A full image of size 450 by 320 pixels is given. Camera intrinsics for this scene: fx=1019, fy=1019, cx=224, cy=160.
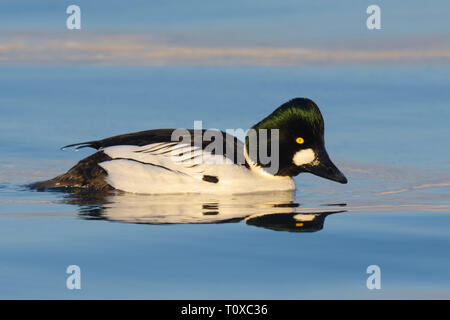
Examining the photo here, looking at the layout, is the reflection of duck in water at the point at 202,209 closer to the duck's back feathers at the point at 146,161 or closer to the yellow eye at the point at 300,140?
the duck's back feathers at the point at 146,161

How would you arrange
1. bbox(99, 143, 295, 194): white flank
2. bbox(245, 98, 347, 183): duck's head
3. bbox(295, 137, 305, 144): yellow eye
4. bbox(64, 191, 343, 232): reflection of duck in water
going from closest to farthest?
bbox(64, 191, 343, 232): reflection of duck in water, bbox(99, 143, 295, 194): white flank, bbox(245, 98, 347, 183): duck's head, bbox(295, 137, 305, 144): yellow eye

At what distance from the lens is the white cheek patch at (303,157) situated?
11.4 m

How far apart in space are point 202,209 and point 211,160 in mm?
1148

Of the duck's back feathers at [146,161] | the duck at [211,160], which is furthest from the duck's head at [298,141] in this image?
the duck's back feathers at [146,161]

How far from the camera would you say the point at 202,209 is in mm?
10039

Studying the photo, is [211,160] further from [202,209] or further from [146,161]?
[202,209]

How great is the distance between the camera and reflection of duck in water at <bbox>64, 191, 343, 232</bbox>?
30.8ft

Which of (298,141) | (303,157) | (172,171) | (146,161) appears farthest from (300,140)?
(146,161)

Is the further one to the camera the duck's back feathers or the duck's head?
the duck's head

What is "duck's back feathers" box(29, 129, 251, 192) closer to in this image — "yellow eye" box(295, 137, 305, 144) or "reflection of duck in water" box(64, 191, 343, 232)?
"reflection of duck in water" box(64, 191, 343, 232)

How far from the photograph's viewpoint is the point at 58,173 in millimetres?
12414

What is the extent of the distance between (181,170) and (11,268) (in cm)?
368

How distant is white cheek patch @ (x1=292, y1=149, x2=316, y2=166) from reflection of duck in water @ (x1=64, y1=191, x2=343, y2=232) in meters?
0.43

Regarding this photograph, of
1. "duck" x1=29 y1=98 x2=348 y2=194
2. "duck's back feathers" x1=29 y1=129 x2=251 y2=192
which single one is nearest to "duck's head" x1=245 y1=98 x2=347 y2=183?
"duck" x1=29 y1=98 x2=348 y2=194
